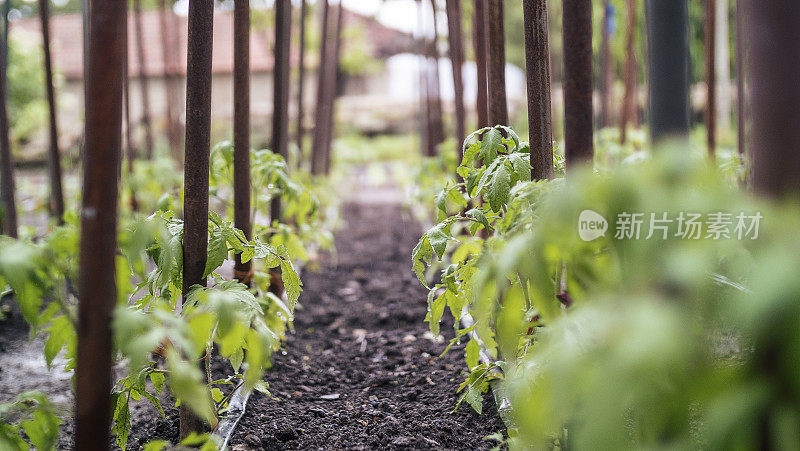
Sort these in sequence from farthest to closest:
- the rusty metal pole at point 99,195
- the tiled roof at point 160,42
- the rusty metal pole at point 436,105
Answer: the tiled roof at point 160,42 → the rusty metal pole at point 436,105 → the rusty metal pole at point 99,195

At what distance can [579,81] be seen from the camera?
1.54 meters

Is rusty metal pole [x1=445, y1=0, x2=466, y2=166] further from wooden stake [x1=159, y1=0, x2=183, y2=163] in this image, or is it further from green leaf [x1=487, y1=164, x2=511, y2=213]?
wooden stake [x1=159, y1=0, x2=183, y2=163]

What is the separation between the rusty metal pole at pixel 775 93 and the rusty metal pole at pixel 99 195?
3.67 ft

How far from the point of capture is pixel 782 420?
2.75ft

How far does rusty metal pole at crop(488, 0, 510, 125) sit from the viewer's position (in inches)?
92.2

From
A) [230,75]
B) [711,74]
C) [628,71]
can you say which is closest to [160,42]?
[230,75]

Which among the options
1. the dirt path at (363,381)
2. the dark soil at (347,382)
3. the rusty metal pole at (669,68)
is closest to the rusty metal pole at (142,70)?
the dirt path at (363,381)

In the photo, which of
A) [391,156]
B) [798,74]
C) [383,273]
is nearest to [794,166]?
[798,74]

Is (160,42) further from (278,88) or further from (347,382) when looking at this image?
(347,382)

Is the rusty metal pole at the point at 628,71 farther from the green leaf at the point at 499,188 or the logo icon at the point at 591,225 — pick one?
the logo icon at the point at 591,225

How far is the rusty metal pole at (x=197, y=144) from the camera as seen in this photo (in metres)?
1.68

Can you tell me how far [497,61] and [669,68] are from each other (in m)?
1.08

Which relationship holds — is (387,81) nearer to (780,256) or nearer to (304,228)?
(304,228)

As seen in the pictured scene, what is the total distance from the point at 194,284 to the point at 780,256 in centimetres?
135
